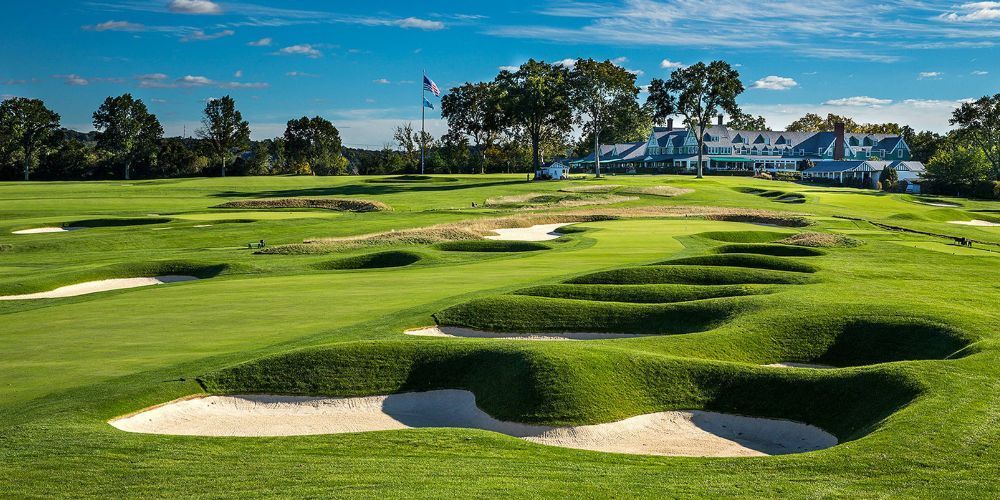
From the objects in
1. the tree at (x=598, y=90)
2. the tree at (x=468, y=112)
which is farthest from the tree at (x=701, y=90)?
the tree at (x=468, y=112)

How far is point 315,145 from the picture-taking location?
145750mm

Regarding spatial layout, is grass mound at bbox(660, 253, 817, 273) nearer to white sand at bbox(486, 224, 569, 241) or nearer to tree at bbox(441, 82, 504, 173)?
white sand at bbox(486, 224, 569, 241)

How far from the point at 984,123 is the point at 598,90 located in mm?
48917

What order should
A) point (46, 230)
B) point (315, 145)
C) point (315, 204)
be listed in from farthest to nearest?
point (315, 145), point (315, 204), point (46, 230)

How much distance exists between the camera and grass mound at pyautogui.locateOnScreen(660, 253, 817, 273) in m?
30.9

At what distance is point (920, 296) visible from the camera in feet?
80.1

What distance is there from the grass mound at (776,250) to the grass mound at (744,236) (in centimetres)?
647

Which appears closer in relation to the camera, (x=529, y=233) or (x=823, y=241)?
(x=823, y=241)

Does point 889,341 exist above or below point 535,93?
below

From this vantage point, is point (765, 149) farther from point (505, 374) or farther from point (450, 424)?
point (450, 424)

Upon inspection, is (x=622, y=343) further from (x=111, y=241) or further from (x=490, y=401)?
(x=111, y=241)

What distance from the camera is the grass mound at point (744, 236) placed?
1786 inches

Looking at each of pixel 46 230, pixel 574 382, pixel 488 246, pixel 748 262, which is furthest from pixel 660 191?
pixel 574 382

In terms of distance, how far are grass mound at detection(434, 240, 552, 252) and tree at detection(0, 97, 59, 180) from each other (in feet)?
335
